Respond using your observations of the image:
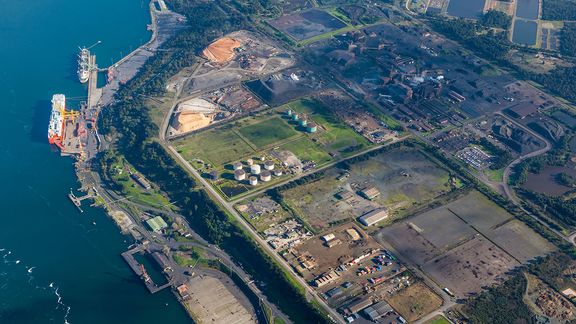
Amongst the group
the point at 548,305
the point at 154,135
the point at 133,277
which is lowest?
the point at 548,305

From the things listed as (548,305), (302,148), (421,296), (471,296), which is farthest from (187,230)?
(548,305)

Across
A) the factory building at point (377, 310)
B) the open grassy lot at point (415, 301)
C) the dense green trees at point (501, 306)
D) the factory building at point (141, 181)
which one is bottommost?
the dense green trees at point (501, 306)

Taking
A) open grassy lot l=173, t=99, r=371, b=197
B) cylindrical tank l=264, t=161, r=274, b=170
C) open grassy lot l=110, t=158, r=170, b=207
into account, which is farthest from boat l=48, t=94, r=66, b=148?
cylindrical tank l=264, t=161, r=274, b=170

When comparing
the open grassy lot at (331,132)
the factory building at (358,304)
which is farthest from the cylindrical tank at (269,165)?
the factory building at (358,304)

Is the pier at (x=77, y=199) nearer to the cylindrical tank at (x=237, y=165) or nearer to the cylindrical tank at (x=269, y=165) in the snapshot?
the cylindrical tank at (x=237, y=165)

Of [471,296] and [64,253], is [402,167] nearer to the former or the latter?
[471,296]

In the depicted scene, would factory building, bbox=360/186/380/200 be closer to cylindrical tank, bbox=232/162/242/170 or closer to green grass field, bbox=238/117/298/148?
green grass field, bbox=238/117/298/148
